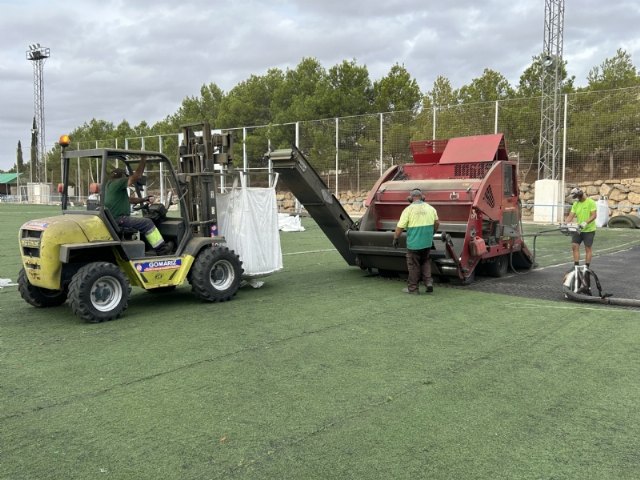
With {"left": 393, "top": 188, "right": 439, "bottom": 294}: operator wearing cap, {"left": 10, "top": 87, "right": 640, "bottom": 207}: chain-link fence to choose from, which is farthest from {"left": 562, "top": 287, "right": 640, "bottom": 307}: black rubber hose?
{"left": 10, "top": 87, "right": 640, "bottom": 207}: chain-link fence

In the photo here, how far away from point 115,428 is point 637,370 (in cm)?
422

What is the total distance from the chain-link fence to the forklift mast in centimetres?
1073

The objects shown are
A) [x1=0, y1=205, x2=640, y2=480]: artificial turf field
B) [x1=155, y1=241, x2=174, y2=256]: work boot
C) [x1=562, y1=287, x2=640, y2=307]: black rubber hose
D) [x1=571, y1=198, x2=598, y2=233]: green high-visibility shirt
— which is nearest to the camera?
[x1=0, y1=205, x2=640, y2=480]: artificial turf field

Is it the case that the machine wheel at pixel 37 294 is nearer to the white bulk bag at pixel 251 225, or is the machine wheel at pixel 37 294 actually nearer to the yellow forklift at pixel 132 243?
the yellow forklift at pixel 132 243

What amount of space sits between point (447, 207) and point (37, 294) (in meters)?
6.12

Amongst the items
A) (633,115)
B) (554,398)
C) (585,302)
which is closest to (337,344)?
(554,398)

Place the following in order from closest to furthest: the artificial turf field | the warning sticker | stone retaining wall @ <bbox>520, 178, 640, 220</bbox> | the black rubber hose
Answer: the artificial turf field
the warning sticker
the black rubber hose
stone retaining wall @ <bbox>520, 178, 640, 220</bbox>

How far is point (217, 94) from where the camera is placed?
45375 mm

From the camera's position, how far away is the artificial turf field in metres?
3.39

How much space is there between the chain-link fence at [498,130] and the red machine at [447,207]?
10120mm

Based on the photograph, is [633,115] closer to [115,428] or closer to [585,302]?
[585,302]

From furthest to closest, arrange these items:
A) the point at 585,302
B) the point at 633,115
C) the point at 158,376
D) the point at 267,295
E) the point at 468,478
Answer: the point at 633,115
the point at 267,295
the point at 585,302
the point at 158,376
the point at 468,478

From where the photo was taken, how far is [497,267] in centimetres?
1000

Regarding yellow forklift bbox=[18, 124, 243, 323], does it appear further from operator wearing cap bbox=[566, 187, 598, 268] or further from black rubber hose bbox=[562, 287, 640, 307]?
operator wearing cap bbox=[566, 187, 598, 268]
